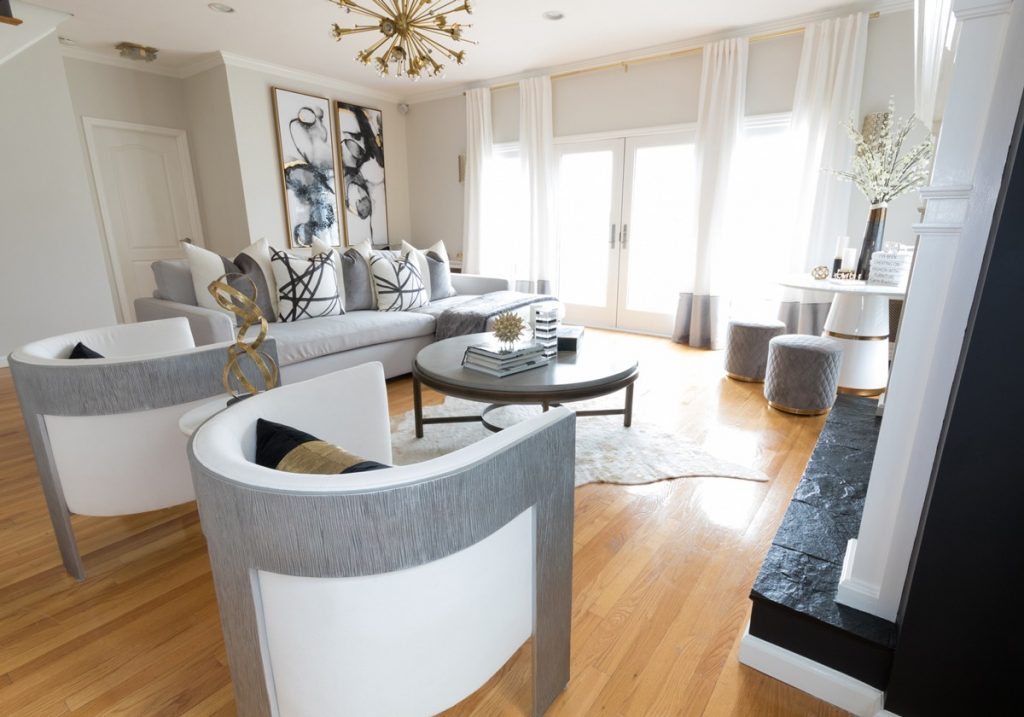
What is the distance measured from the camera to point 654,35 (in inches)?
162

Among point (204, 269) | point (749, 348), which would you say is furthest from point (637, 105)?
point (204, 269)

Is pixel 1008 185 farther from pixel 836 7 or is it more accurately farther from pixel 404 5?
pixel 836 7

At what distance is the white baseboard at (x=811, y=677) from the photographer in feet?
3.76

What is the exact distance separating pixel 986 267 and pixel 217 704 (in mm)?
1825

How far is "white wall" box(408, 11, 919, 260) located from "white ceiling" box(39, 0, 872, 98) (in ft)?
0.81

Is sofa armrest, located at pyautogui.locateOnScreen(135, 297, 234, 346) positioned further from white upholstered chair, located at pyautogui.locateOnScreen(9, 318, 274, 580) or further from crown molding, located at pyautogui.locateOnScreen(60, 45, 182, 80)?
crown molding, located at pyautogui.locateOnScreen(60, 45, 182, 80)

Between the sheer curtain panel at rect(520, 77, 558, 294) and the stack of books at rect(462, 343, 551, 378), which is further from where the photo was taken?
the sheer curtain panel at rect(520, 77, 558, 294)

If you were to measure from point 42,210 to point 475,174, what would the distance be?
3790mm

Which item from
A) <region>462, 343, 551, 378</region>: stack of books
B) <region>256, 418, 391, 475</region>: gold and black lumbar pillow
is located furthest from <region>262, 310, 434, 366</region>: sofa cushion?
<region>256, 418, 391, 475</region>: gold and black lumbar pillow

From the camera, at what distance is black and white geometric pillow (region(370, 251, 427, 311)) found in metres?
3.76

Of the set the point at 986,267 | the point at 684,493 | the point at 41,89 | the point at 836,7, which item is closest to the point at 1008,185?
Result: the point at 986,267

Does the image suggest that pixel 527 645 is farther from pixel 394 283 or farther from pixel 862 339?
pixel 394 283

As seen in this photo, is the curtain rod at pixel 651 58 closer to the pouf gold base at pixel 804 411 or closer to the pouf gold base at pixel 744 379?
the pouf gold base at pixel 744 379

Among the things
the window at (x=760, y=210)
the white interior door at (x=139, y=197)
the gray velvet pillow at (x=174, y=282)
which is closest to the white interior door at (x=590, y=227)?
the window at (x=760, y=210)
